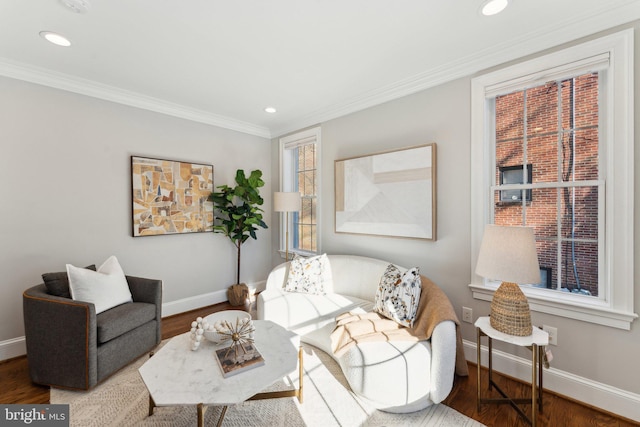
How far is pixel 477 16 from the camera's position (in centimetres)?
179

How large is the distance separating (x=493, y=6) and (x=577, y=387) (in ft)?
8.56

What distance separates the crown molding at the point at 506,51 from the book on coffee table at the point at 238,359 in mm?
2675

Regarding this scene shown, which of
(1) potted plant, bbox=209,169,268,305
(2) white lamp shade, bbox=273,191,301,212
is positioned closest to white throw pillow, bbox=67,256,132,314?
(1) potted plant, bbox=209,169,268,305

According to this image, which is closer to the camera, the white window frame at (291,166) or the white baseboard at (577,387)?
the white baseboard at (577,387)

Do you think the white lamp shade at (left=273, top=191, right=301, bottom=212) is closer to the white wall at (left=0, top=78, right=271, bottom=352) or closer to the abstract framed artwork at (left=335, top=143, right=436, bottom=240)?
the abstract framed artwork at (left=335, top=143, right=436, bottom=240)

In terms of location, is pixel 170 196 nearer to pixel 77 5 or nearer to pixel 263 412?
pixel 77 5

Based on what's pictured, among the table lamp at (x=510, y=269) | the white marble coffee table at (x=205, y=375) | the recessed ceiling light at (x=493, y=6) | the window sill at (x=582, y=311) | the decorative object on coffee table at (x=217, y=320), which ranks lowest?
the white marble coffee table at (x=205, y=375)

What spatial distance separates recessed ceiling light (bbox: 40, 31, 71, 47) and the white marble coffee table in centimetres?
239

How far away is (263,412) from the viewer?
5.80 feet

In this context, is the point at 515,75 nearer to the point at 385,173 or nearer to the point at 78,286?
the point at 385,173

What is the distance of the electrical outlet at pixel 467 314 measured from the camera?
7.63 ft

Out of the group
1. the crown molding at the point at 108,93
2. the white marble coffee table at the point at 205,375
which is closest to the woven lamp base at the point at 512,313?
the white marble coffee table at the point at 205,375

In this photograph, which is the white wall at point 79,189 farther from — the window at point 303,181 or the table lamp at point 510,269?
the table lamp at point 510,269

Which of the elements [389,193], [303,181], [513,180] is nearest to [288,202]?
[303,181]
